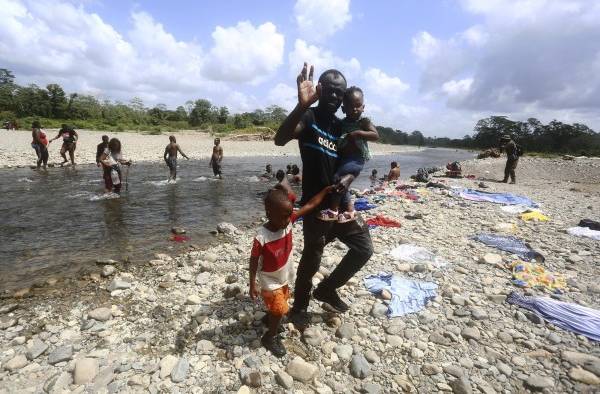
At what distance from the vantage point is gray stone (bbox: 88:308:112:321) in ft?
13.1

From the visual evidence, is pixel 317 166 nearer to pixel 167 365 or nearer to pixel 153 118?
pixel 167 365

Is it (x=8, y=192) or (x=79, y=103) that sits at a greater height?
(x=79, y=103)

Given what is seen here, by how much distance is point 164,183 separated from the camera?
15750 millimetres

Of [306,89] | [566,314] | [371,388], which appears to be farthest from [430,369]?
[306,89]

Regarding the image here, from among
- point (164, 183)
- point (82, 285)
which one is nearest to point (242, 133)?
point (164, 183)

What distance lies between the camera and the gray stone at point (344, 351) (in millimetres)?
3443

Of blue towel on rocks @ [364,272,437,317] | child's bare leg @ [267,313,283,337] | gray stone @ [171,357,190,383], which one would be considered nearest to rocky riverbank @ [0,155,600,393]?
gray stone @ [171,357,190,383]

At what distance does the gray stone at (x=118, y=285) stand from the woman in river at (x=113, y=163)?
7674mm

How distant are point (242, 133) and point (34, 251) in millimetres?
51854

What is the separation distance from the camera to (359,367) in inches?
128

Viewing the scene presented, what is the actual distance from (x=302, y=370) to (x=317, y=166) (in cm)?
200

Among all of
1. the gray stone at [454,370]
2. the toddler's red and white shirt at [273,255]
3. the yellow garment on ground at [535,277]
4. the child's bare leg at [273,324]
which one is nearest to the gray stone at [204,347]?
the child's bare leg at [273,324]

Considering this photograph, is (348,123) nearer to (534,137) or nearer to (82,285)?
(82,285)

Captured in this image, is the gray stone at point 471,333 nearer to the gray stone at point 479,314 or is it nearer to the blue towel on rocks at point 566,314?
the gray stone at point 479,314
